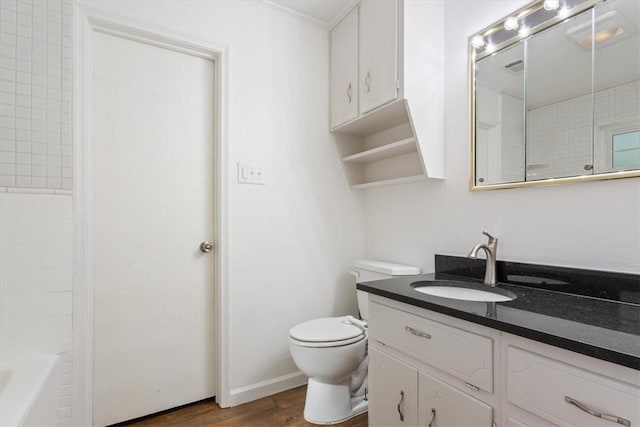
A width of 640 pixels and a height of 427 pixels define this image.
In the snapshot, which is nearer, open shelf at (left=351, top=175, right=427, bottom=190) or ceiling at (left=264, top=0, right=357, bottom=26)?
open shelf at (left=351, top=175, right=427, bottom=190)

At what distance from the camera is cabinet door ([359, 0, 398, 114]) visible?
5.49 feet

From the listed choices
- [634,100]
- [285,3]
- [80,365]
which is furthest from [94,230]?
[634,100]

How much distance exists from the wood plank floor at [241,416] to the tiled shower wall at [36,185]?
1.48 ft

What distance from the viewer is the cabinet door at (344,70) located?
6.49ft

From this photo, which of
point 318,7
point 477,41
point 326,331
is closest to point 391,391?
point 326,331

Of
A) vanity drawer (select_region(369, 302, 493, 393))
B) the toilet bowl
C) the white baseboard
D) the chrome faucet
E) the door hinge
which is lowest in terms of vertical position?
the white baseboard

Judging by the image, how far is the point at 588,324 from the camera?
82 cm

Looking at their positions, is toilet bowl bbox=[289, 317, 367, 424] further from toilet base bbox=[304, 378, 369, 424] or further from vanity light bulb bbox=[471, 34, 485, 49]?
vanity light bulb bbox=[471, 34, 485, 49]

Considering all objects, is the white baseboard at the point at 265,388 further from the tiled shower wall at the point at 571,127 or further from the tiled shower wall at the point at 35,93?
the tiled shower wall at the point at 571,127

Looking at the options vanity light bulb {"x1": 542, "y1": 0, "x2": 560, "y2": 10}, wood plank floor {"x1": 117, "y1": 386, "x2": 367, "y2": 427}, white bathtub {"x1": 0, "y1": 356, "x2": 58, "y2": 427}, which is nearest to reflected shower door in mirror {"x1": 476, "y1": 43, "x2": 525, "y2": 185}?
vanity light bulb {"x1": 542, "y1": 0, "x2": 560, "y2": 10}

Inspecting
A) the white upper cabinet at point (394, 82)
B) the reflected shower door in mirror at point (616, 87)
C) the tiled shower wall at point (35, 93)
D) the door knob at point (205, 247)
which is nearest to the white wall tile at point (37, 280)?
the tiled shower wall at point (35, 93)

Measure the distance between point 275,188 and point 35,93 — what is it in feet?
3.97

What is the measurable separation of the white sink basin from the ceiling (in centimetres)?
174

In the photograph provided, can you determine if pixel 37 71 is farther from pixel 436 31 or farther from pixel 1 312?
pixel 436 31
